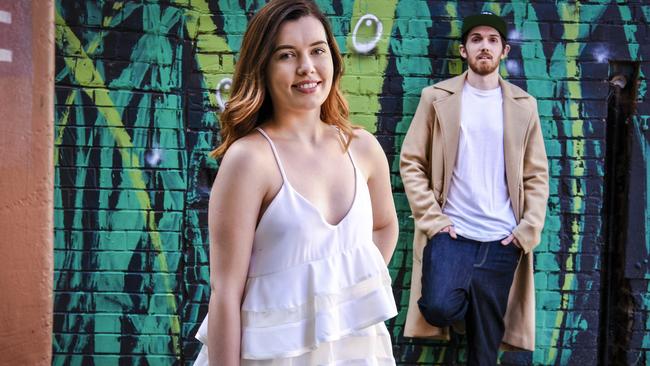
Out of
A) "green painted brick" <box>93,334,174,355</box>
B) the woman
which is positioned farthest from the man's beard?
the woman

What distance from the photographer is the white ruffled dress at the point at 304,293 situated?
8.72ft

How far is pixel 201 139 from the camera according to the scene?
5688 mm

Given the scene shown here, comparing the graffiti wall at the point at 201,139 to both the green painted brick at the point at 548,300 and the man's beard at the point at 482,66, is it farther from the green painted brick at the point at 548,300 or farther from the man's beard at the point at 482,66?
the man's beard at the point at 482,66

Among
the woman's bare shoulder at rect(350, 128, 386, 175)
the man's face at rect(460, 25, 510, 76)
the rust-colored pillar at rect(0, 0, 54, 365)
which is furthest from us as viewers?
the man's face at rect(460, 25, 510, 76)

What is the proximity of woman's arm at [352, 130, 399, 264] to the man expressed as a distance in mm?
2347

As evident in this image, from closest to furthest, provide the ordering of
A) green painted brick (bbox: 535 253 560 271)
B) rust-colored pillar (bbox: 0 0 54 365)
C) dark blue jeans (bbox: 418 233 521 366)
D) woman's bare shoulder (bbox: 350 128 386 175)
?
1. rust-colored pillar (bbox: 0 0 54 365)
2. woman's bare shoulder (bbox: 350 128 386 175)
3. dark blue jeans (bbox: 418 233 521 366)
4. green painted brick (bbox: 535 253 560 271)

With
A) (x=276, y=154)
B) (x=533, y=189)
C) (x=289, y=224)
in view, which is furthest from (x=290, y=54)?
(x=533, y=189)

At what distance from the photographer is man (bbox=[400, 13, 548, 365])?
5.46 metres

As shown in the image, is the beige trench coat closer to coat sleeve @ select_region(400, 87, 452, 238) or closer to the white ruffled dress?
coat sleeve @ select_region(400, 87, 452, 238)

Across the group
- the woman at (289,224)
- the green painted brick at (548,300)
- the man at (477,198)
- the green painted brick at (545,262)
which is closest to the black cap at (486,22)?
the man at (477,198)

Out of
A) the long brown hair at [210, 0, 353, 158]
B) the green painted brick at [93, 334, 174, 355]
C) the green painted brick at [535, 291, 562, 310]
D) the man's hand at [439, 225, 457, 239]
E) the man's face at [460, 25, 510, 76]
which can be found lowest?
the green painted brick at [93, 334, 174, 355]

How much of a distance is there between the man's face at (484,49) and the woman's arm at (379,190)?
2627mm

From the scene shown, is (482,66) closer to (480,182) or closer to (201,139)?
(480,182)

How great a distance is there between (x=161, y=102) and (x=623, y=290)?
3.07m
